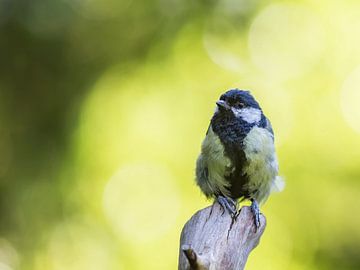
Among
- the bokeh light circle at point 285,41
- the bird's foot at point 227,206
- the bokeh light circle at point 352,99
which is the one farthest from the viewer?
the bokeh light circle at point 285,41

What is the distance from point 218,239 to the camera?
7.75ft

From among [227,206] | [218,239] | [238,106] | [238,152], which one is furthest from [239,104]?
[218,239]

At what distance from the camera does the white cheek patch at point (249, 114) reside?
313cm

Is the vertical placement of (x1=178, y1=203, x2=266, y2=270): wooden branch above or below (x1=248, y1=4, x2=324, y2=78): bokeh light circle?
below

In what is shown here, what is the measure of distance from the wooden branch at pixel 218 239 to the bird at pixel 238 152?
1.78 feet

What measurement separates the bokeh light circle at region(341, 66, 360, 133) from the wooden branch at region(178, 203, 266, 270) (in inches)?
91.0

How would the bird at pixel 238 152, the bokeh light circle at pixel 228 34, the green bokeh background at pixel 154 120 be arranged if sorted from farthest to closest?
1. the bokeh light circle at pixel 228 34
2. the green bokeh background at pixel 154 120
3. the bird at pixel 238 152

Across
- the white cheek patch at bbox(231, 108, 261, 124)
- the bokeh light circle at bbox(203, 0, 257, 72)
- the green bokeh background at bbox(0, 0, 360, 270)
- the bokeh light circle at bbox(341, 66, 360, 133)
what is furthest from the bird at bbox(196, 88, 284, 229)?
the bokeh light circle at bbox(203, 0, 257, 72)

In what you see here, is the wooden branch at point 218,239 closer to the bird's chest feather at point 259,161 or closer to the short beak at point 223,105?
the bird's chest feather at point 259,161

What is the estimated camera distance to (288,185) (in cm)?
455

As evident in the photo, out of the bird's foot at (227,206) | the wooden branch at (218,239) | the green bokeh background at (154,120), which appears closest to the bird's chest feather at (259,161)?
the bird's foot at (227,206)

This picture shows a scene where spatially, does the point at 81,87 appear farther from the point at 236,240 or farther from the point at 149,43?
the point at 236,240

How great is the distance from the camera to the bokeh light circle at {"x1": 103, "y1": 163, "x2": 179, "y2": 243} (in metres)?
4.83

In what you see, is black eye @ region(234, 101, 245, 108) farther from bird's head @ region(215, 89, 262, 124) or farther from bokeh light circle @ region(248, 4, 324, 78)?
bokeh light circle @ region(248, 4, 324, 78)
